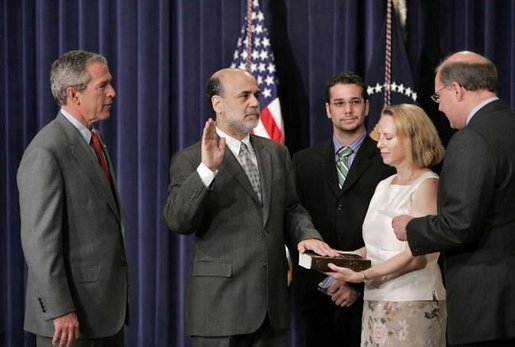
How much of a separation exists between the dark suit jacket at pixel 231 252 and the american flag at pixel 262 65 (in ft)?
4.30

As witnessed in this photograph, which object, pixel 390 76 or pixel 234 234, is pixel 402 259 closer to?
pixel 234 234

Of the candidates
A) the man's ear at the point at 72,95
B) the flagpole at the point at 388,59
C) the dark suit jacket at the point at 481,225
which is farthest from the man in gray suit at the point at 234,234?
the flagpole at the point at 388,59

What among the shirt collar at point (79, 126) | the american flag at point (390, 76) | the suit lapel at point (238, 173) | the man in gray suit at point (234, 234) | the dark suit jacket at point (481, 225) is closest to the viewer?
the dark suit jacket at point (481, 225)

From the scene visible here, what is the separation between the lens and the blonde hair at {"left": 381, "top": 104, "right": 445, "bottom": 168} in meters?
3.33

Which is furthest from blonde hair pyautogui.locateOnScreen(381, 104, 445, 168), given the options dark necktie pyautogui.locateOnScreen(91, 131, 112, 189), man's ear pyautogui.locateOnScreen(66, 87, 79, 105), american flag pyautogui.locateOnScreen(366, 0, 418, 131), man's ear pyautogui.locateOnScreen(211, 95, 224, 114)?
man's ear pyautogui.locateOnScreen(66, 87, 79, 105)

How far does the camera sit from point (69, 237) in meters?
2.88

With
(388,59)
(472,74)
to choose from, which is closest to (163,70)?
(388,59)

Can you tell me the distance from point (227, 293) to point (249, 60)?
193 centimetres

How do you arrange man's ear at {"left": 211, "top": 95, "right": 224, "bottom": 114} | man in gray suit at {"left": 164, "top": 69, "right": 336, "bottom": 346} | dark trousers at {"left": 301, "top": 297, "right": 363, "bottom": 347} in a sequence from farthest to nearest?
dark trousers at {"left": 301, "top": 297, "right": 363, "bottom": 347} → man's ear at {"left": 211, "top": 95, "right": 224, "bottom": 114} → man in gray suit at {"left": 164, "top": 69, "right": 336, "bottom": 346}

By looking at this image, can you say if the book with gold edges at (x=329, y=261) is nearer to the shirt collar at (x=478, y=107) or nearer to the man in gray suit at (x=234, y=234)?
the man in gray suit at (x=234, y=234)

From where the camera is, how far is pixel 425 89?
191 inches

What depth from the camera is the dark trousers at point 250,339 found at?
317cm

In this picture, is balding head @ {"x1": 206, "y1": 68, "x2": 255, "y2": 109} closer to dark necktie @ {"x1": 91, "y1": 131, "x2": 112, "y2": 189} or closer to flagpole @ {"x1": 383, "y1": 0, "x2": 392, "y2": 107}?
dark necktie @ {"x1": 91, "y1": 131, "x2": 112, "y2": 189}

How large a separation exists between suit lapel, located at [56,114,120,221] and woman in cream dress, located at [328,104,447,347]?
3.35 feet
